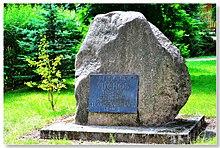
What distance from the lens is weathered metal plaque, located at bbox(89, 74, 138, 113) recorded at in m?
6.86

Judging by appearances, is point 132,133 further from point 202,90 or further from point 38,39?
point 38,39

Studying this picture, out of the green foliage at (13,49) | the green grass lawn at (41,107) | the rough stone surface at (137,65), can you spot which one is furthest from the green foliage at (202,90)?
the green foliage at (13,49)

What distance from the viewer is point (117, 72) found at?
706 cm

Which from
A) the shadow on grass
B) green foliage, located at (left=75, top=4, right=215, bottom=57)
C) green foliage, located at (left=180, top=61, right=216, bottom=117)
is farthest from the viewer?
green foliage, located at (left=75, top=4, right=215, bottom=57)

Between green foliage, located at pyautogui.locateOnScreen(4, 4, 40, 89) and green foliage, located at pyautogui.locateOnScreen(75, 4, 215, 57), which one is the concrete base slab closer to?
green foliage, located at pyautogui.locateOnScreen(75, 4, 215, 57)

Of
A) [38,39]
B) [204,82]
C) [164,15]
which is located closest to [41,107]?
[38,39]

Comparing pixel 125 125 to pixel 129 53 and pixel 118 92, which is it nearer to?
pixel 118 92

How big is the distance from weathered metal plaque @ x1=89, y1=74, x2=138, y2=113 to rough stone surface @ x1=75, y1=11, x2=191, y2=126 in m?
0.09

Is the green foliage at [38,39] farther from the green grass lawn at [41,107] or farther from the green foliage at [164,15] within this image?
the green foliage at [164,15]

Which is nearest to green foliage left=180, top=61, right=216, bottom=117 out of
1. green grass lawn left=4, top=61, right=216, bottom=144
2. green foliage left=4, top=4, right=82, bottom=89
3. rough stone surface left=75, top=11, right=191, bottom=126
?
green grass lawn left=4, top=61, right=216, bottom=144

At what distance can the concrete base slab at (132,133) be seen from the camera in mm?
6199

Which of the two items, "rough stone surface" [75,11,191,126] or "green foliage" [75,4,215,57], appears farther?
"green foliage" [75,4,215,57]

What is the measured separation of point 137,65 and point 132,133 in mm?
1156

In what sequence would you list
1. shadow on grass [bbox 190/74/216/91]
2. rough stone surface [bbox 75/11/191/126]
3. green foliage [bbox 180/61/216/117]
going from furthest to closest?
shadow on grass [bbox 190/74/216/91] < green foliage [bbox 180/61/216/117] < rough stone surface [bbox 75/11/191/126]
